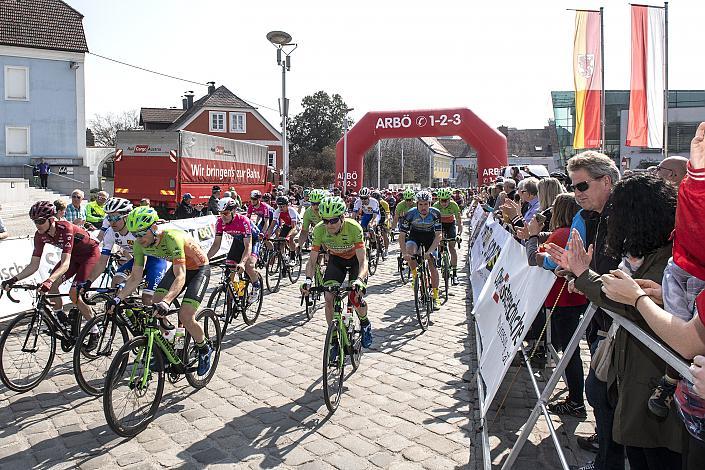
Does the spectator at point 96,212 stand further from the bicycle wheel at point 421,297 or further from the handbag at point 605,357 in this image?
the handbag at point 605,357

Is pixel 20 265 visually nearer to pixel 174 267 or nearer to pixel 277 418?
pixel 174 267

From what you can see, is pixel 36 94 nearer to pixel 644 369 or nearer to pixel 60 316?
pixel 60 316

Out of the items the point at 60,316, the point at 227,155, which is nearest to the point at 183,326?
the point at 60,316

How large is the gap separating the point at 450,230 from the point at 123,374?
794cm

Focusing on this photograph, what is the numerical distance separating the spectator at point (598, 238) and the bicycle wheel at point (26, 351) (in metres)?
5.33

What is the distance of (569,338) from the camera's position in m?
5.08

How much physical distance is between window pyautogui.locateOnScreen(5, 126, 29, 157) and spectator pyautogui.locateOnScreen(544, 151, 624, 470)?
37.4 metres

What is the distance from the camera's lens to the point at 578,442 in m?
4.40

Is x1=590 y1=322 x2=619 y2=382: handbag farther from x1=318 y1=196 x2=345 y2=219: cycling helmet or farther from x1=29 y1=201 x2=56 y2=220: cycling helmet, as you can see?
x1=29 y1=201 x2=56 y2=220: cycling helmet

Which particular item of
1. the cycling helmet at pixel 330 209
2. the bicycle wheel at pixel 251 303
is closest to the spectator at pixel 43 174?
the bicycle wheel at pixel 251 303

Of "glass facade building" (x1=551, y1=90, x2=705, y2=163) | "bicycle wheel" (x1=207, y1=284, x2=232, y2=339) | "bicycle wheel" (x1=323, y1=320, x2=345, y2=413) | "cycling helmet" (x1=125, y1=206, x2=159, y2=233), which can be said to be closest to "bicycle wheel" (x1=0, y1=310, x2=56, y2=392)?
"cycling helmet" (x1=125, y1=206, x2=159, y2=233)

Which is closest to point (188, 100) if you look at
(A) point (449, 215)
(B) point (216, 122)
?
(B) point (216, 122)

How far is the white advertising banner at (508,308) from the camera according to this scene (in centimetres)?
374

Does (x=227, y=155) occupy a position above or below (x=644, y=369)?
above
